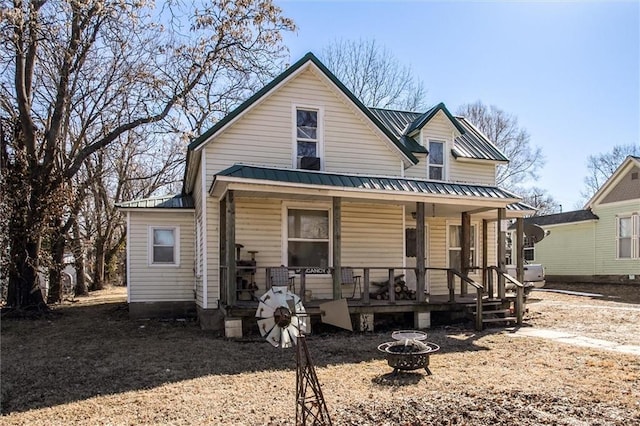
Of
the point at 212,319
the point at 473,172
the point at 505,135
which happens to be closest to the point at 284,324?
the point at 212,319

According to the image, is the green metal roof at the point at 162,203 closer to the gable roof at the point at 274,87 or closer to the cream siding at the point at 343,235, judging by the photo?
the gable roof at the point at 274,87

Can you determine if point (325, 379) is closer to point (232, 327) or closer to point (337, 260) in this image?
point (232, 327)

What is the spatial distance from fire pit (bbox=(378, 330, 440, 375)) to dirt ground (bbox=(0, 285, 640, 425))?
0.17m

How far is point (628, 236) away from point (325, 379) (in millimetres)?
19668

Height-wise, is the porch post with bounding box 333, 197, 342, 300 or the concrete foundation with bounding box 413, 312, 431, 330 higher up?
the porch post with bounding box 333, 197, 342, 300

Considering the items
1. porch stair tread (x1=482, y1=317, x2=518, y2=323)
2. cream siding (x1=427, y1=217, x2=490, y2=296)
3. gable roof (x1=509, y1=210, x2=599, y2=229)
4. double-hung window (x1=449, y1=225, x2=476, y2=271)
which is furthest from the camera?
gable roof (x1=509, y1=210, x2=599, y2=229)

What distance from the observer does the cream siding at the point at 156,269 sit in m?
13.7

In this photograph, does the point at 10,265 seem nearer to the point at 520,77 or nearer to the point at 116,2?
the point at 116,2

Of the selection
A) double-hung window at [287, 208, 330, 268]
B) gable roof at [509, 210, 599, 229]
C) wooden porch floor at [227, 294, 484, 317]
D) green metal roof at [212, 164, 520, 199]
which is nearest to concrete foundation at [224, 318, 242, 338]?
wooden porch floor at [227, 294, 484, 317]

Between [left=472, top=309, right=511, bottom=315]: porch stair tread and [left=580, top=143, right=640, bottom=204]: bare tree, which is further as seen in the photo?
[left=580, top=143, right=640, bottom=204]: bare tree

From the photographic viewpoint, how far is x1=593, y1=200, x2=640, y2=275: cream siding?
20.9 meters

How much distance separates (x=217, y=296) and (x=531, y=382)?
7.05 meters

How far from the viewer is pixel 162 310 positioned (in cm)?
1380

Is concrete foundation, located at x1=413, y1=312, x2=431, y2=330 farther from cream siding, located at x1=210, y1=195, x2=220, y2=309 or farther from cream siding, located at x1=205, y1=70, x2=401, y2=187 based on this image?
cream siding, located at x1=210, y1=195, x2=220, y2=309
